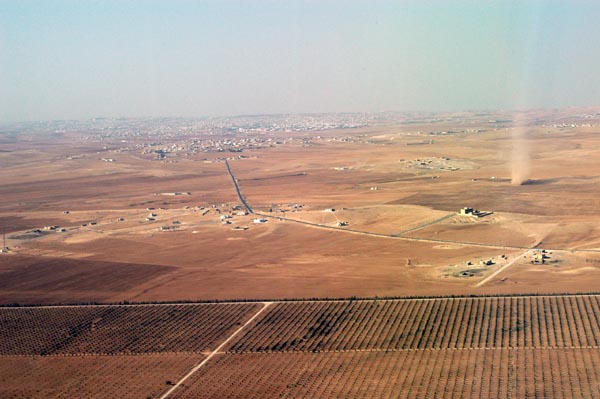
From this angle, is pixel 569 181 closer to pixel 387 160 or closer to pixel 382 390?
pixel 387 160

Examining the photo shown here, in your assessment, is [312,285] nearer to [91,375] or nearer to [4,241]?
[91,375]

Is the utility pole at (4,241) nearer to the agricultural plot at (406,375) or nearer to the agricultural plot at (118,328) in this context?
the agricultural plot at (118,328)

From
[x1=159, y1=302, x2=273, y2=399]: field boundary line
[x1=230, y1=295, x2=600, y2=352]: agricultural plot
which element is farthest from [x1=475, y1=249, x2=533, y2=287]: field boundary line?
[x1=159, y1=302, x2=273, y2=399]: field boundary line

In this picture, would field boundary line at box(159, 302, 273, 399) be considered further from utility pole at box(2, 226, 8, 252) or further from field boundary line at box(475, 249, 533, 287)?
utility pole at box(2, 226, 8, 252)

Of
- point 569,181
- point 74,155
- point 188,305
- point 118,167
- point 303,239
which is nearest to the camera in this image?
point 188,305

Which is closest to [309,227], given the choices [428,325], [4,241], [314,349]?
[4,241]

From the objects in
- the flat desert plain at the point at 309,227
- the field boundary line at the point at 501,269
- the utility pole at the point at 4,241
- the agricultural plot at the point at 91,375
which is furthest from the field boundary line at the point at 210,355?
the utility pole at the point at 4,241

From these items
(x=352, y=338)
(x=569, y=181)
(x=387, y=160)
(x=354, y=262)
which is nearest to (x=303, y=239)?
(x=354, y=262)
